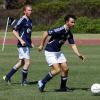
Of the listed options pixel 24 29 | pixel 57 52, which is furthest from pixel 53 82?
pixel 57 52

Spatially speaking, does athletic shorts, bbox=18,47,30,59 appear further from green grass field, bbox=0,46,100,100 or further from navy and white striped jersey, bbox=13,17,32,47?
green grass field, bbox=0,46,100,100

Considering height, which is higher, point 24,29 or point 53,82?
point 24,29

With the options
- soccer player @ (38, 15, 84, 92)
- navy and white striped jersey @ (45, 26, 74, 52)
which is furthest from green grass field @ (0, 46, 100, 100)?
navy and white striped jersey @ (45, 26, 74, 52)

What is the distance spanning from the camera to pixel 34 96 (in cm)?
1199

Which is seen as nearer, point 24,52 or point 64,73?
point 64,73

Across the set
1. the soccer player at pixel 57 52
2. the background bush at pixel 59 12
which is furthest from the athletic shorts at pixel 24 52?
the background bush at pixel 59 12

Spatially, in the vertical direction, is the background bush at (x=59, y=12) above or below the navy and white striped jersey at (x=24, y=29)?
below

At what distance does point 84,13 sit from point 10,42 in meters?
18.0

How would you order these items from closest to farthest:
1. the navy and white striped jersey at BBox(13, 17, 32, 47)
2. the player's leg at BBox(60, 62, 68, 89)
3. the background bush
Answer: the player's leg at BBox(60, 62, 68, 89), the navy and white striped jersey at BBox(13, 17, 32, 47), the background bush

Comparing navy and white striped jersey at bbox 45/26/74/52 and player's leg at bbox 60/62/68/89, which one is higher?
navy and white striped jersey at bbox 45/26/74/52

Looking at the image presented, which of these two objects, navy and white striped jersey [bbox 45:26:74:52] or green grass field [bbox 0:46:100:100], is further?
navy and white striped jersey [bbox 45:26:74:52]

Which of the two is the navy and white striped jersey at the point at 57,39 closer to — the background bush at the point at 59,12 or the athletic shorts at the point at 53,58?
the athletic shorts at the point at 53,58

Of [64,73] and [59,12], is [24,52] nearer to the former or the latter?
[64,73]

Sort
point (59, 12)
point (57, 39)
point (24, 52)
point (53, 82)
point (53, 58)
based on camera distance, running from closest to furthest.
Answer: point (53, 58) < point (57, 39) < point (24, 52) < point (53, 82) < point (59, 12)
